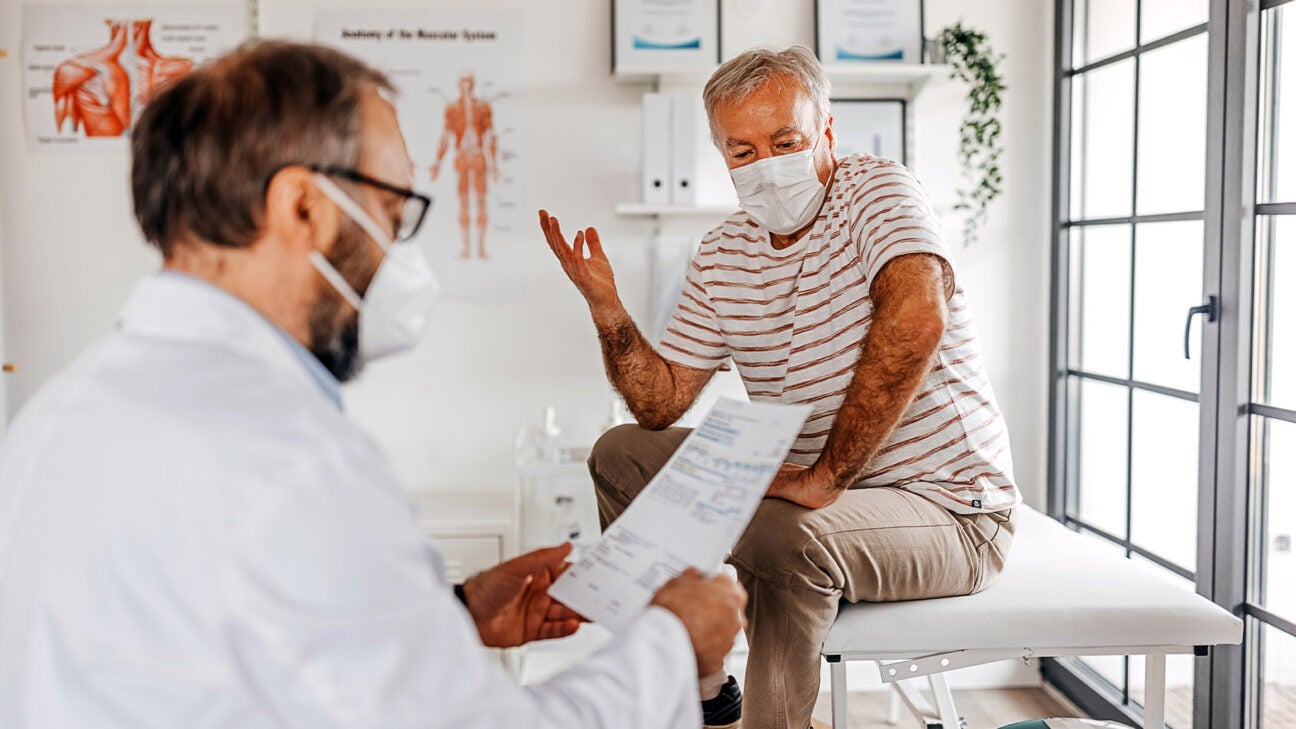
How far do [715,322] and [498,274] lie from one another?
1080 mm

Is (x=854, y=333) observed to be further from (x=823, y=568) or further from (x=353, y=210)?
(x=353, y=210)

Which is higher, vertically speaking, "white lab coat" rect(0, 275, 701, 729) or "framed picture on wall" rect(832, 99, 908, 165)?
"framed picture on wall" rect(832, 99, 908, 165)

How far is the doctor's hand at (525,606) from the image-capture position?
125 cm

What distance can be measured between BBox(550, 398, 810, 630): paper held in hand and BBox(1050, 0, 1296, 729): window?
1.26m

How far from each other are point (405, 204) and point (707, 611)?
0.47 metres

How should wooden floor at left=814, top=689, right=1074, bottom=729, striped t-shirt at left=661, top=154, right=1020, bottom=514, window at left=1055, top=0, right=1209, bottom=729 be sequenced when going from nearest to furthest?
striped t-shirt at left=661, top=154, right=1020, bottom=514, window at left=1055, top=0, right=1209, bottom=729, wooden floor at left=814, top=689, right=1074, bottom=729

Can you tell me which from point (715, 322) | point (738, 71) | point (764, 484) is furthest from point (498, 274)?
point (764, 484)

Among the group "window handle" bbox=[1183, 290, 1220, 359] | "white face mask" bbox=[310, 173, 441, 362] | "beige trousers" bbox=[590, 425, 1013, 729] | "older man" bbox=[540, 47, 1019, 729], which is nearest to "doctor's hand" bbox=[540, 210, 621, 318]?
"older man" bbox=[540, 47, 1019, 729]

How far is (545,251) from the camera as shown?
2.93m

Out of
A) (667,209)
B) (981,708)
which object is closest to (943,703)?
(981,708)

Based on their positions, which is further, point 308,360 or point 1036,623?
point 1036,623

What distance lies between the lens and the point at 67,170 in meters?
2.87

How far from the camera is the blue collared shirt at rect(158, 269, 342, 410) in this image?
2.91 feet

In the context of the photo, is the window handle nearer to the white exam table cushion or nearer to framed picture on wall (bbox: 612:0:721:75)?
the white exam table cushion
